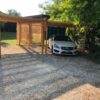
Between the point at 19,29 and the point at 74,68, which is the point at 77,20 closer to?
the point at 74,68

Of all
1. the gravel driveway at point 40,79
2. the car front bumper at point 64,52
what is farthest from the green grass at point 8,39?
the gravel driveway at point 40,79

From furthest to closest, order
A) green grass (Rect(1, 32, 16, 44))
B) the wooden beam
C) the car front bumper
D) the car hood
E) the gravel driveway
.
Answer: green grass (Rect(1, 32, 16, 44))
the wooden beam
the car hood
the car front bumper
the gravel driveway

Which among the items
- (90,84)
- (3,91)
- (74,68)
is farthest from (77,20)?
(3,91)

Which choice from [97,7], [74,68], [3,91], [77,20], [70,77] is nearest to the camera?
[3,91]

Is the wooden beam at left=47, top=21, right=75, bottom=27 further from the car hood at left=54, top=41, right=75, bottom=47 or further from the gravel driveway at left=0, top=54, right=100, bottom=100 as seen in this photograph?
the gravel driveway at left=0, top=54, right=100, bottom=100

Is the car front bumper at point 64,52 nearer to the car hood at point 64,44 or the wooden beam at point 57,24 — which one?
the car hood at point 64,44

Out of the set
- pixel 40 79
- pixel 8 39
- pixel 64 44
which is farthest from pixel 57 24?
pixel 8 39

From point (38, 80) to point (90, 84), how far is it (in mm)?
2214

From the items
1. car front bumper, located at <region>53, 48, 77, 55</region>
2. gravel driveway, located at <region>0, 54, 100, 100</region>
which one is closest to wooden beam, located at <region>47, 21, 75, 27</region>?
car front bumper, located at <region>53, 48, 77, 55</region>

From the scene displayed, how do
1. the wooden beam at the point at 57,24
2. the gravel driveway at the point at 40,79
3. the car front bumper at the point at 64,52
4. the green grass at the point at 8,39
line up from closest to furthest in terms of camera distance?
the gravel driveway at the point at 40,79, the car front bumper at the point at 64,52, the wooden beam at the point at 57,24, the green grass at the point at 8,39

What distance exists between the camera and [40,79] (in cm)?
1055

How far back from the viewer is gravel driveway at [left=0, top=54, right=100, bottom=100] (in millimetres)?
8375

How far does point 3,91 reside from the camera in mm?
8461

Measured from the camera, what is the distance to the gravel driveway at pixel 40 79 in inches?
330
